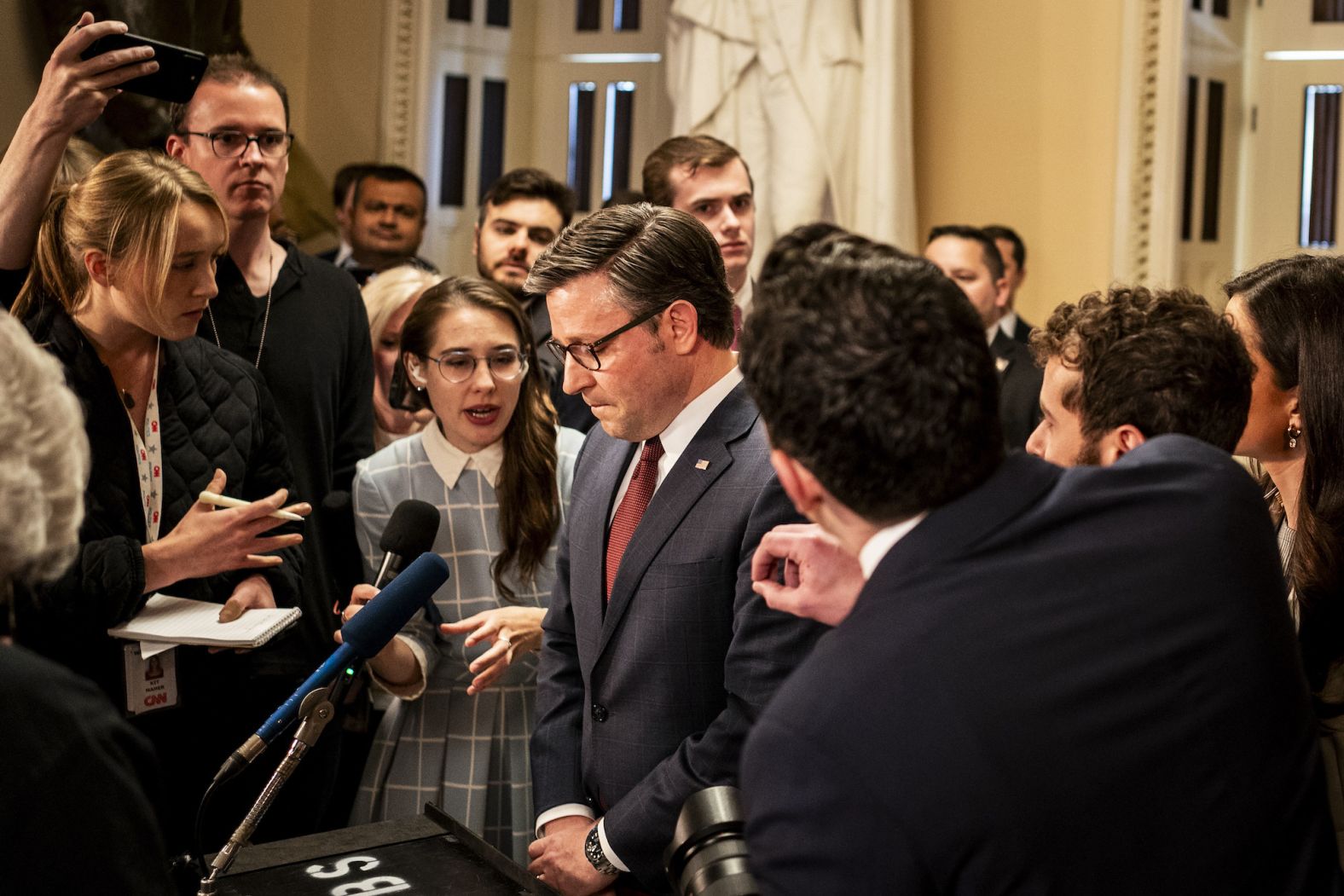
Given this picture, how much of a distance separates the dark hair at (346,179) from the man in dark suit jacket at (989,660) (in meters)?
4.79

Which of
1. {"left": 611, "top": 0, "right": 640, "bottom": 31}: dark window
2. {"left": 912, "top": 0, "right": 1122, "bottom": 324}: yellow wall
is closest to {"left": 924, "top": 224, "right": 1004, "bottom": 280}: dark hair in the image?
{"left": 912, "top": 0, "right": 1122, "bottom": 324}: yellow wall

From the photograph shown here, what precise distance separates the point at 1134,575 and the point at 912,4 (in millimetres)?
5859

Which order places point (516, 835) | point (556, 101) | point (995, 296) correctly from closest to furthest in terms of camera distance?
point (516, 835)
point (995, 296)
point (556, 101)

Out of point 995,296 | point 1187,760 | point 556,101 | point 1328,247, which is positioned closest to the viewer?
point 1187,760

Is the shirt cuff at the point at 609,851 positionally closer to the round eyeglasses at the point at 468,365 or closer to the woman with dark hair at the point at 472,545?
the woman with dark hair at the point at 472,545

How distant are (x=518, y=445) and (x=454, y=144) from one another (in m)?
4.10

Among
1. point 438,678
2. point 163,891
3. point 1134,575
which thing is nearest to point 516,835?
point 438,678

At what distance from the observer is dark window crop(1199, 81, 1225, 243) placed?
6.60 meters

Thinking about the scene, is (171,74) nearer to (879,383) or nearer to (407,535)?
(407,535)

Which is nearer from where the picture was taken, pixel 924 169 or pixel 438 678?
pixel 438 678

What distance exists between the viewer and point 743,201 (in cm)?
409

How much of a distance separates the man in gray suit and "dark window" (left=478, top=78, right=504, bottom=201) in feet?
15.0

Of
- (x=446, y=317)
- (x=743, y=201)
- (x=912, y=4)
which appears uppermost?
(x=912, y=4)

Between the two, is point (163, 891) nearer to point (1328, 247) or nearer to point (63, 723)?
point (63, 723)
